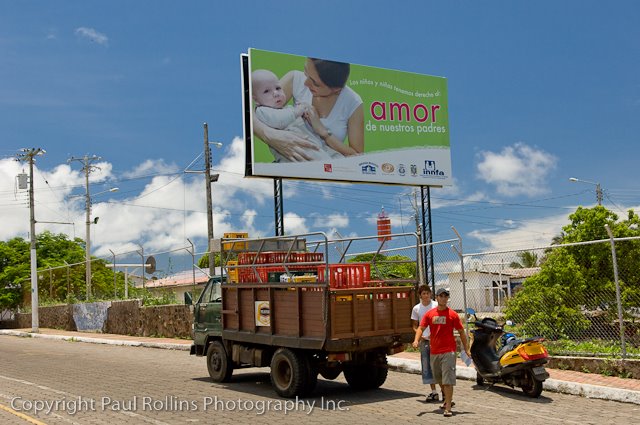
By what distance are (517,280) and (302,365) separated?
8.57 metres

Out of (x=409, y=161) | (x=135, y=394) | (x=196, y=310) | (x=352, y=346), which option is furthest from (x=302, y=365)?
(x=409, y=161)

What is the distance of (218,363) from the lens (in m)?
13.2

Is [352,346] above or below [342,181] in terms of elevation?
below

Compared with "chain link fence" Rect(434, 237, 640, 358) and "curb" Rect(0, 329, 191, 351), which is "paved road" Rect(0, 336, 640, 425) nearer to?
"chain link fence" Rect(434, 237, 640, 358)

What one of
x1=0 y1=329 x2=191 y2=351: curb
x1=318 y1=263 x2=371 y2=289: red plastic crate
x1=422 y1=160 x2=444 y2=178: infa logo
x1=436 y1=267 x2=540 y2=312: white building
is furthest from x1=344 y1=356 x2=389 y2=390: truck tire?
x1=422 y1=160 x2=444 y2=178: infa logo

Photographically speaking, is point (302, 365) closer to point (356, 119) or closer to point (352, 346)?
point (352, 346)

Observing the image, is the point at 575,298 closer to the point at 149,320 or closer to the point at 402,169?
the point at 402,169

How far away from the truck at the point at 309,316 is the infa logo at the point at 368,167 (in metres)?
14.7

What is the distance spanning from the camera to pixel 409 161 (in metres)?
28.8

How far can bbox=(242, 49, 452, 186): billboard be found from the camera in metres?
25.4

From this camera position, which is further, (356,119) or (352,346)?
(356,119)

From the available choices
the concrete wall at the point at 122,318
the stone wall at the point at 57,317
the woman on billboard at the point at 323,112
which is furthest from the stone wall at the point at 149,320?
the woman on billboard at the point at 323,112

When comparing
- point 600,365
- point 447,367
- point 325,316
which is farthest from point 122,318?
point 447,367

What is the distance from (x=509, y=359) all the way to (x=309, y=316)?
3.16 metres
